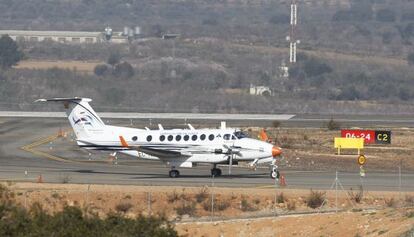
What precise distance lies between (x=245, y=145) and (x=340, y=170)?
848cm

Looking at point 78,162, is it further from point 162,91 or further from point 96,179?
point 162,91

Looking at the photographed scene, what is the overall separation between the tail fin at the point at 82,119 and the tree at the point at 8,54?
320 feet

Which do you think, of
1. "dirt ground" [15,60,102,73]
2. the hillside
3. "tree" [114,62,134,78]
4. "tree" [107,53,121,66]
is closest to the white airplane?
the hillside

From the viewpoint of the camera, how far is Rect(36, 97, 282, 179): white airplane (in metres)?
65.7

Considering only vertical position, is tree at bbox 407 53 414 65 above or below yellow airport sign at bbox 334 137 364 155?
above

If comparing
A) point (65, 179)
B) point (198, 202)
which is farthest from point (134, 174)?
point (198, 202)

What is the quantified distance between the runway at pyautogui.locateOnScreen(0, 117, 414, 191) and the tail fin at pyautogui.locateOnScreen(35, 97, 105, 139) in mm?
2087

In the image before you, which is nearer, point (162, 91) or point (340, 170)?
point (340, 170)

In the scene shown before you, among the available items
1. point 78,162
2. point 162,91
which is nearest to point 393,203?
point 78,162

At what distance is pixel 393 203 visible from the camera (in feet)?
177

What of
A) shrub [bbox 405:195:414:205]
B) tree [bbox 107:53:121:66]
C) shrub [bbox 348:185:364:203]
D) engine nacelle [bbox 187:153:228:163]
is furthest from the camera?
tree [bbox 107:53:121:66]

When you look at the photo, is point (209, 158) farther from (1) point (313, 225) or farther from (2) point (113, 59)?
(2) point (113, 59)

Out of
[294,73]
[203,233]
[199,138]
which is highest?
[294,73]

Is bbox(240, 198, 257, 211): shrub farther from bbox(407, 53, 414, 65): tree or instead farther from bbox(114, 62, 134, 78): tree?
bbox(407, 53, 414, 65): tree
